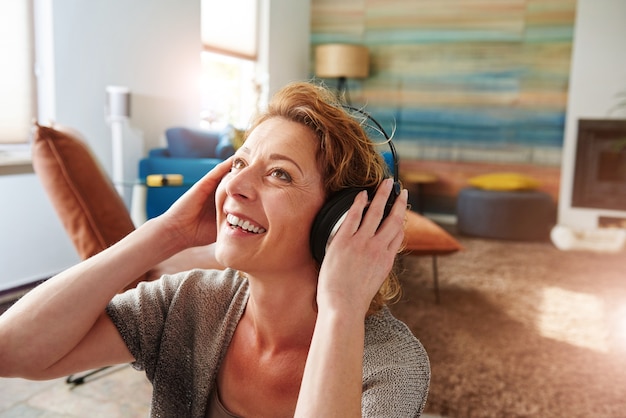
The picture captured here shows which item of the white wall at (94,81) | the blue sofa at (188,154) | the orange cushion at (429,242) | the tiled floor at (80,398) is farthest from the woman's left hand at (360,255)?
the white wall at (94,81)

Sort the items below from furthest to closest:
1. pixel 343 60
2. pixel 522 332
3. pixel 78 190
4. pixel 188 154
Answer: pixel 343 60 → pixel 188 154 → pixel 522 332 → pixel 78 190

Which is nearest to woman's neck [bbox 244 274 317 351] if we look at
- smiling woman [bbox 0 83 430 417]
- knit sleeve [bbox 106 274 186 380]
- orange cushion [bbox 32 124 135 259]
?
smiling woman [bbox 0 83 430 417]

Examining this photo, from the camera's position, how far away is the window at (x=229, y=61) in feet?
16.3

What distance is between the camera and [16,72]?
324 centimetres

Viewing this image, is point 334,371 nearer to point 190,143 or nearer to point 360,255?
point 360,255

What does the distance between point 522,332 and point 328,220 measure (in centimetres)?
236

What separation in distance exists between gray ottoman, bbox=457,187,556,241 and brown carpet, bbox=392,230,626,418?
2.18 ft

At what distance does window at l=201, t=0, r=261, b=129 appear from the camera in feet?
16.3

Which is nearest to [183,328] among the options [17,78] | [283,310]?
[283,310]

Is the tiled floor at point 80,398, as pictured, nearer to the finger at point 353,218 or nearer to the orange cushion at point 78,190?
the orange cushion at point 78,190

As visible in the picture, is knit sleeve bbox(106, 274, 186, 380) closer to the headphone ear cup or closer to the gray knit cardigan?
the gray knit cardigan

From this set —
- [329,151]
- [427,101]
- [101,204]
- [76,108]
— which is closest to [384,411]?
[329,151]

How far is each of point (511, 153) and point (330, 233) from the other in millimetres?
5462

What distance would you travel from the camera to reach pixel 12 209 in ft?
10.3
